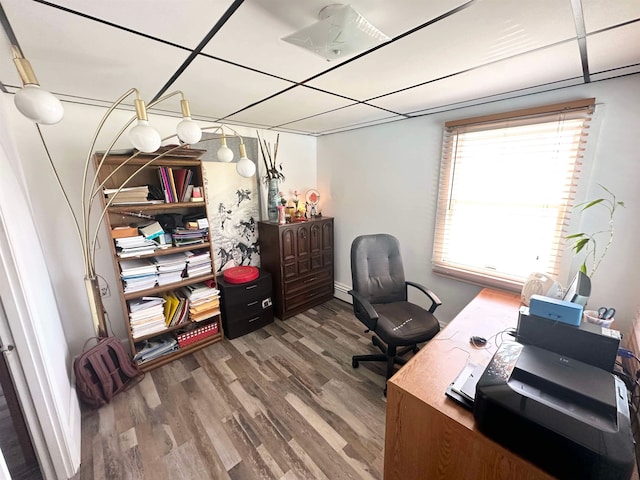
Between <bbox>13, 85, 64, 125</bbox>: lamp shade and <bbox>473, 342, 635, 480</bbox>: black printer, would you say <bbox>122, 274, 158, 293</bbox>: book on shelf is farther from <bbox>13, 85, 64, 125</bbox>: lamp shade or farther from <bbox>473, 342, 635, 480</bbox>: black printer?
<bbox>473, 342, 635, 480</bbox>: black printer

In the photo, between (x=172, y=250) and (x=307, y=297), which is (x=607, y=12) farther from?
(x=307, y=297)

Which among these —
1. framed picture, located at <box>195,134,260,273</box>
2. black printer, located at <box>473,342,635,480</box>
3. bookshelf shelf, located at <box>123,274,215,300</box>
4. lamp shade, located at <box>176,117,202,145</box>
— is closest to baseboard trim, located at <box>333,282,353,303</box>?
framed picture, located at <box>195,134,260,273</box>

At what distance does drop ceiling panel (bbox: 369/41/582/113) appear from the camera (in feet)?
4.08

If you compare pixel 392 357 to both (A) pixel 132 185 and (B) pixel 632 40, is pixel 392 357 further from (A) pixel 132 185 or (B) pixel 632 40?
(A) pixel 132 185

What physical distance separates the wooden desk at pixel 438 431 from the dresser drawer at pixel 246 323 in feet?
6.04

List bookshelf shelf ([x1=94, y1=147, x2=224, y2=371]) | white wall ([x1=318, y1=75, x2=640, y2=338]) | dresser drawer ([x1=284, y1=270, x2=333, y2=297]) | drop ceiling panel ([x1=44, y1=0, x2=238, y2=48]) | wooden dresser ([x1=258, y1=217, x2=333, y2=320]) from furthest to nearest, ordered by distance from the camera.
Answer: dresser drawer ([x1=284, y1=270, x2=333, y2=297]) → wooden dresser ([x1=258, y1=217, x2=333, y2=320]) → bookshelf shelf ([x1=94, y1=147, x2=224, y2=371]) → white wall ([x1=318, y1=75, x2=640, y2=338]) → drop ceiling panel ([x1=44, y1=0, x2=238, y2=48])

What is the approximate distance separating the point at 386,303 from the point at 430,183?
1204 millimetres

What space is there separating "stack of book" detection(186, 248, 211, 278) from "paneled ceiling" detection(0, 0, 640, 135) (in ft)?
4.13

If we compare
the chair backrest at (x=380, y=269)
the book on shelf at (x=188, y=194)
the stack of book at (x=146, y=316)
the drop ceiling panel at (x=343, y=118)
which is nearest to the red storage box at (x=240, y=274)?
the stack of book at (x=146, y=316)

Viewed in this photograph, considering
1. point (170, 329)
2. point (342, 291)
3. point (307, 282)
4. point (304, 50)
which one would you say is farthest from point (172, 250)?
point (342, 291)

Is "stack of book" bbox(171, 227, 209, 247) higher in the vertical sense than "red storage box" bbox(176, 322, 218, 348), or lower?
higher

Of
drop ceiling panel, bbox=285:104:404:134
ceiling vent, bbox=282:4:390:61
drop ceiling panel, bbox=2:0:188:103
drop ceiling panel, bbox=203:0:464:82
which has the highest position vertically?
drop ceiling panel, bbox=285:104:404:134

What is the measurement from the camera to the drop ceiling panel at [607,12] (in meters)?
0.85

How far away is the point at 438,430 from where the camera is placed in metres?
0.97
